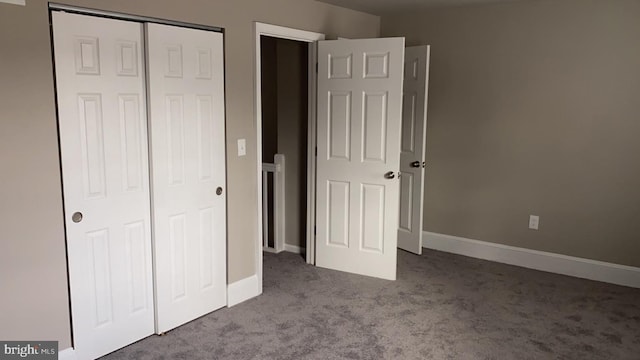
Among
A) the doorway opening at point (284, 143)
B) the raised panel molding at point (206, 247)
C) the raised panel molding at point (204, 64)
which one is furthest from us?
the doorway opening at point (284, 143)

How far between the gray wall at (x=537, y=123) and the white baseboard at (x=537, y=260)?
63 millimetres

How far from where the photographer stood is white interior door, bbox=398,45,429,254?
15.4 ft

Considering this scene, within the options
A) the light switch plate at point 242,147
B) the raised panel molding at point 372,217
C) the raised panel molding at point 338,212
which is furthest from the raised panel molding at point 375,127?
the light switch plate at point 242,147

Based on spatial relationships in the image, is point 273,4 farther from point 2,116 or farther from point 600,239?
point 600,239

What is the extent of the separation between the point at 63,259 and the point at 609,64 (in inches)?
162

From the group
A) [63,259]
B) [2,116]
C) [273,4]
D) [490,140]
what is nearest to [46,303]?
[63,259]

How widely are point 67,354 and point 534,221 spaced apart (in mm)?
3778

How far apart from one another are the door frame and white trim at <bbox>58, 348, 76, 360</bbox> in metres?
1.46

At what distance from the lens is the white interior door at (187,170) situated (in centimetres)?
314

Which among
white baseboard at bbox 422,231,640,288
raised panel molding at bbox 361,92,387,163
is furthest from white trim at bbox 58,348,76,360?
white baseboard at bbox 422,231,640,288

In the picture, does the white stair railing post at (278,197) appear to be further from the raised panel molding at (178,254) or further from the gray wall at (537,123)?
the raised panel molding at (178,254)

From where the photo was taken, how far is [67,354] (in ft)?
9.24

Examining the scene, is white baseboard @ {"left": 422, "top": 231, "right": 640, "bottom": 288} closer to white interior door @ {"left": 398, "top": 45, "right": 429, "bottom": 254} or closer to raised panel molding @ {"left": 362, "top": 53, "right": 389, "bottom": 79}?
white interior door @ {"left": 398, "top": 45, "right": 429, "bottom": 254}

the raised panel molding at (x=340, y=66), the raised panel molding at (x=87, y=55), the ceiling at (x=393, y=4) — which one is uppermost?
the ceiling at (x=393, y=4)
